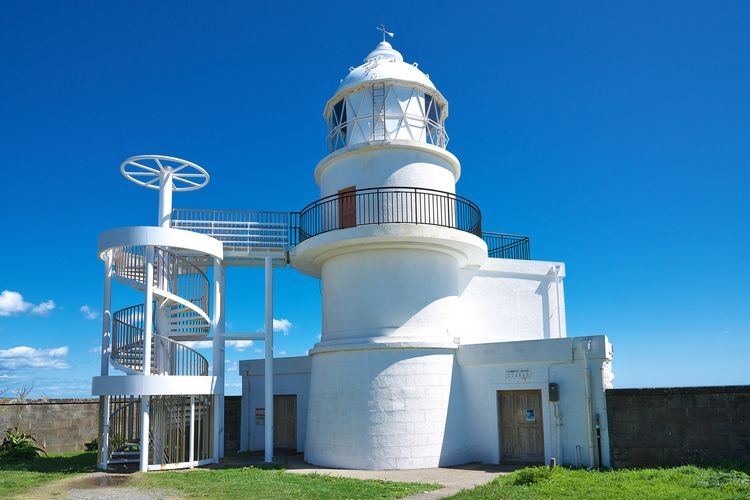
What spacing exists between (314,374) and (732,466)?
32.1 ft

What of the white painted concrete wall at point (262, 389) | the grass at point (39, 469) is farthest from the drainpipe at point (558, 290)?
the grass at point (39, 469)

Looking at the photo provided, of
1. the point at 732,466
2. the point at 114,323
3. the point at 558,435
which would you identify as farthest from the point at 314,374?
the point at 732,466

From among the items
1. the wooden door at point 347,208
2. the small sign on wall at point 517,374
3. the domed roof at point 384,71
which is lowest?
the small sign on wall at point 517,374

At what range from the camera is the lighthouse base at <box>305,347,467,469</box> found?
15.3m

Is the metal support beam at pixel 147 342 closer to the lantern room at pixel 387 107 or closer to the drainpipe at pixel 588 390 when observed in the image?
the lantern room at pixel 387 107

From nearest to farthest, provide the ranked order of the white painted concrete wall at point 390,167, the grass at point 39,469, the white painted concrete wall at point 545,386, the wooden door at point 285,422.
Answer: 1. the grass at point 39,469
2. the white painted concrete wall at point 545,386
3. the white painted concrete wall at point 390,167
4. the wooden door at point 285,422

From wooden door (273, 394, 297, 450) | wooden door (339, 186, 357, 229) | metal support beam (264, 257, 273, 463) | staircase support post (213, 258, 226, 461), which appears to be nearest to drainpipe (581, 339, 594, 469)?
wooden door (339, 186, 357, 229)

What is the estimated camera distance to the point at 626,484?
449 inches

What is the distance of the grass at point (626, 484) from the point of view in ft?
34.6

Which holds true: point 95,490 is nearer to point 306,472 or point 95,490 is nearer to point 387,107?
point 306,472

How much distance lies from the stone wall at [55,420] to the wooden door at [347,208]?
11.4 meters

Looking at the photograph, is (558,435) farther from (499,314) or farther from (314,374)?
(314,374)

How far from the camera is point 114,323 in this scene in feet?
54.3

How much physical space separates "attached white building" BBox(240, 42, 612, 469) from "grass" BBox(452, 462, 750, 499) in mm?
1908
